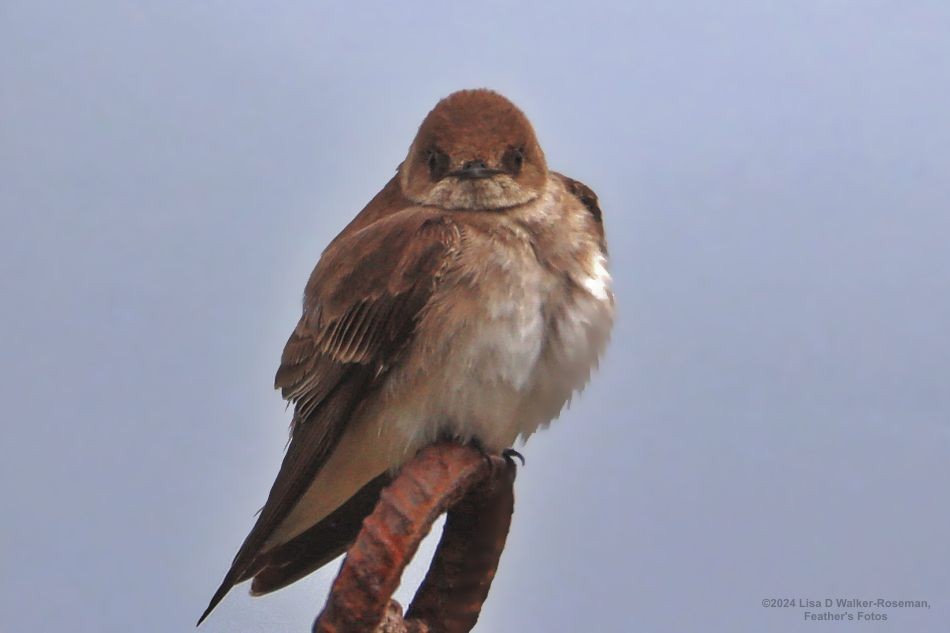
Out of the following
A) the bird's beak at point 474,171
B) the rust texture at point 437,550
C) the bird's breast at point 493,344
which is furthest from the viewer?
the bird's beak at point 474,171

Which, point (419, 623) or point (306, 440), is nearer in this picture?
point (419, 623)

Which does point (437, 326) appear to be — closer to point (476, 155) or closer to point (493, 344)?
point (493, 344)

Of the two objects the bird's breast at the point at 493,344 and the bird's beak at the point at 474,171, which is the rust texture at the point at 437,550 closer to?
the bird's breast at the point at 493,344

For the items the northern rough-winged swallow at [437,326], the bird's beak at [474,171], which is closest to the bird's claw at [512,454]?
the northern rough-winged swallow at [437,326]

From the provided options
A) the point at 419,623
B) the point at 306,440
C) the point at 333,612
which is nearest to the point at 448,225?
the point at 306,440

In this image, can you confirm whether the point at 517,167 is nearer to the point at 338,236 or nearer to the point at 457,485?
the point at 338,236

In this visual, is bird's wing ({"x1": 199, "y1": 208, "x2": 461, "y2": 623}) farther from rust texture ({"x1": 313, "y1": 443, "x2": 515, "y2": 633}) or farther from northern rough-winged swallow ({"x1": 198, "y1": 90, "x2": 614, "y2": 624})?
rust texture ({"x1": 313, "y1": 443, "x2": 515, "y2": 633})

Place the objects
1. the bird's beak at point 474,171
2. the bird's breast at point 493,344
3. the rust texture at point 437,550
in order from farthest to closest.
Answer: the bird's beak at point 474,171
the bird's breast at point 493,344
the rust texture at point 437,550
